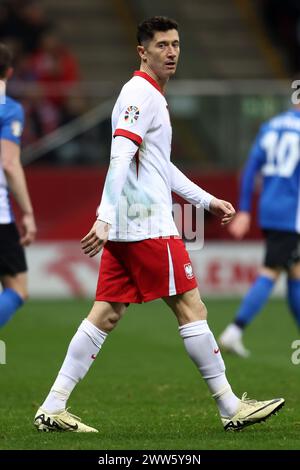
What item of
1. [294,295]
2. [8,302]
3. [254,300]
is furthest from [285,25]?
[8,302]

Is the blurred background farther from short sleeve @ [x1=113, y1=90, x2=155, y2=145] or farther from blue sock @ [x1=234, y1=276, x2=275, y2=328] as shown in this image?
short sleeve @ [x1=113, y1=90, x2=155, y2=145]

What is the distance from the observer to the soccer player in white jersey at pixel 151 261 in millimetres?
6477

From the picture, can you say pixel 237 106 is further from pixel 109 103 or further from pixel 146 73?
pixel 146 73

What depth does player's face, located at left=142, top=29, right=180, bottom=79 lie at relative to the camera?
21.3 feet

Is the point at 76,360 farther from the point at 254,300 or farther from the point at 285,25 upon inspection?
the point at 285,25

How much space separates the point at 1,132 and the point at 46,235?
801 centimetres

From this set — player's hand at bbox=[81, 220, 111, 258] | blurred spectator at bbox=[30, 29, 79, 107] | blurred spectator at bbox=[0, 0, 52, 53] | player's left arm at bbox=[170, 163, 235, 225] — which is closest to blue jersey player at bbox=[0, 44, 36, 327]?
player's left arm at bbox=[170, 163, 235, 225]

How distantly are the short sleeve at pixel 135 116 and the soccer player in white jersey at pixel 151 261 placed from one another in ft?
0.05

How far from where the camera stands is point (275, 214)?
10820 millimetres

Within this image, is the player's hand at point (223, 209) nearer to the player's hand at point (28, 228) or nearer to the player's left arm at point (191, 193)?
the player's left arm at point (191, 193)

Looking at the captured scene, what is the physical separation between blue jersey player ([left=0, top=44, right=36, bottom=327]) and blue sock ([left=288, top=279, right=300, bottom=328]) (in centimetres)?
275

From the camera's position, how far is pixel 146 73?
21.5 ft

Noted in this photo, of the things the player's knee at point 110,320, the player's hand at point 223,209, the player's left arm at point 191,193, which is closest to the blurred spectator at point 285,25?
the player's left arm at point 191,193
